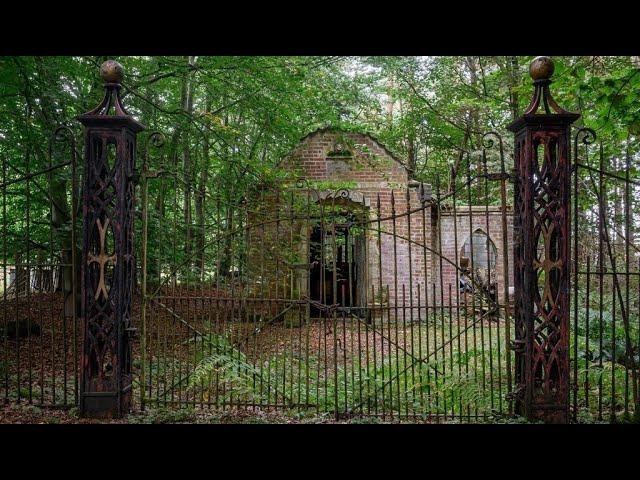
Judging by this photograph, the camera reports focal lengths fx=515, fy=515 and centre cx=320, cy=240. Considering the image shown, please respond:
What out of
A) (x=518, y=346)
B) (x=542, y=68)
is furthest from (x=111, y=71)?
(x=518, y=346)

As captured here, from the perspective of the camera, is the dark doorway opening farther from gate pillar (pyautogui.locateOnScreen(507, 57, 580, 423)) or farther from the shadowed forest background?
gate pillar (pyautogui.locateOnScreen(507, 57, 580, 423))

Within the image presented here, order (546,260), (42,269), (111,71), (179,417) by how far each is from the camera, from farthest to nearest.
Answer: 1. (42,269)
2. (179,417)
3. (111,71)
4. (546,260)

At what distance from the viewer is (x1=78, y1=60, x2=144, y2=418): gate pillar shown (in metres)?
4.92

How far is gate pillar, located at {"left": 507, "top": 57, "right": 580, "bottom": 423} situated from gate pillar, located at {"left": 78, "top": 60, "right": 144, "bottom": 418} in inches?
149

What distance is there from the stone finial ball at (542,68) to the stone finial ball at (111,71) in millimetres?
3956

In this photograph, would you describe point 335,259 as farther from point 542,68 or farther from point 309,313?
point 542,68

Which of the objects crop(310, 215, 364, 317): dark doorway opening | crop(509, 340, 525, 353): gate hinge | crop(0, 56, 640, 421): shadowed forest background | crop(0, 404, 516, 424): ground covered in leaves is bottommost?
crop(0, 404, 516, 424): ground covered in leaves

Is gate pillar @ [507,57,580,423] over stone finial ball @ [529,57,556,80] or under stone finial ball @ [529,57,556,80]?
under

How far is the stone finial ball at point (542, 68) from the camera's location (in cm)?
475

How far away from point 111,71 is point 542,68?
4.07 m

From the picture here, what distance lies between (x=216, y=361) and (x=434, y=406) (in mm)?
2527

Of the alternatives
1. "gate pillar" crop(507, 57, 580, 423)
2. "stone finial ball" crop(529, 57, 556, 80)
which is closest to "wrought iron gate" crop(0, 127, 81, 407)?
"gate pillar" crop(507, 57, 580, 423)

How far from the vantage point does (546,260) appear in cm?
475
